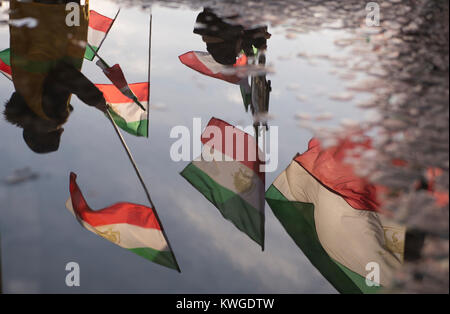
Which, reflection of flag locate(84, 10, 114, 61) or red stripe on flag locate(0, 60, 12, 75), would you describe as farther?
reflection of flag locate(84, 10, 114, 61)

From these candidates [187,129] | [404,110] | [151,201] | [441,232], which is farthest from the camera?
[187,129]

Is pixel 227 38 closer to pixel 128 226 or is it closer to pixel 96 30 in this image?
pixel 96 30

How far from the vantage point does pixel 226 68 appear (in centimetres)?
512

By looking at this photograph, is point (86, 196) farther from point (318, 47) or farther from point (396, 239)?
point (318, 47)

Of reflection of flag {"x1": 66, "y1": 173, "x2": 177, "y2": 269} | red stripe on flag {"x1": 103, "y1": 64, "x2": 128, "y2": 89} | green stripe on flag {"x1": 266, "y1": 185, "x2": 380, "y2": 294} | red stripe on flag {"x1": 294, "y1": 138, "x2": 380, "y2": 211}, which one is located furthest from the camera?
red stripe on flag {"x1": 103, "y1": 64, "x2": 128, "y2": 89}

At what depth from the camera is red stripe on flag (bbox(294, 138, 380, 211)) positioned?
10.4 ft

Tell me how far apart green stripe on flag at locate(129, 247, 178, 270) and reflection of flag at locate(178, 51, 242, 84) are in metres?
2.34

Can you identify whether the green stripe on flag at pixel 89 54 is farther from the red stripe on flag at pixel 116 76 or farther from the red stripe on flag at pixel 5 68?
the red stripe on flag at pixel 5 68

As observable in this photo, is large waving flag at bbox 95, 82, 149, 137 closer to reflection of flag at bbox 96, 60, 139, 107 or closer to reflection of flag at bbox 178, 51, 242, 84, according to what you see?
reflection of flag at bbox 96, 60, 139, 107

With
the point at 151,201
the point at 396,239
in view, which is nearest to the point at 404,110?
the point at 396,239

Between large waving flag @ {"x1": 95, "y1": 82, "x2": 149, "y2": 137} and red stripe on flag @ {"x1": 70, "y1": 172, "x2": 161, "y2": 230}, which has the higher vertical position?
large waving flag @ {"x1": 95, "y1": 82, "x2": 149, "y2": 137}

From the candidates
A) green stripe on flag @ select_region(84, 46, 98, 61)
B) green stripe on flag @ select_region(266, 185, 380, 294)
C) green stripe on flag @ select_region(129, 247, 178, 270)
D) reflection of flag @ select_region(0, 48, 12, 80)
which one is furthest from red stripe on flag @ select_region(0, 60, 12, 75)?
green stripe on flag @ select_region(266, 185, 380, 294)

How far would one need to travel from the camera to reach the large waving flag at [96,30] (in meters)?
5.29

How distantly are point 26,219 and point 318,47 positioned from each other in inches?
126
